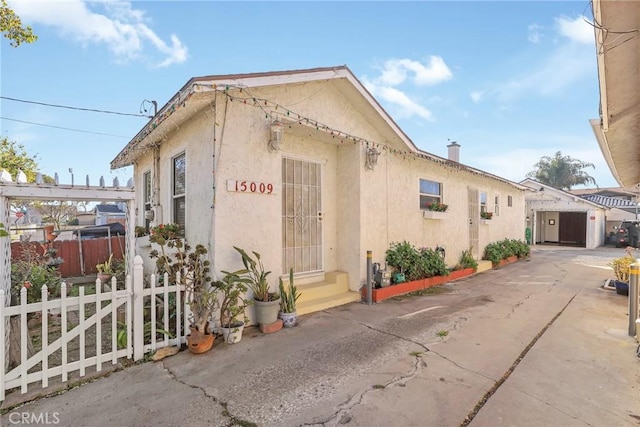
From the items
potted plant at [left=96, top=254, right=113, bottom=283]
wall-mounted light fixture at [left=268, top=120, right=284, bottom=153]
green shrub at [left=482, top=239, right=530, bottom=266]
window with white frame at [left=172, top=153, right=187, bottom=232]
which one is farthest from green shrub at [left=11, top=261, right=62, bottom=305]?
green shrub at [left=482, top=239, right=530, bottom=266]

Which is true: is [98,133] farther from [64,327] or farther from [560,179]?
[560,179]

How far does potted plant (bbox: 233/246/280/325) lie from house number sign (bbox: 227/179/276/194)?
892 millimetres

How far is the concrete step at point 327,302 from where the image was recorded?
525 cm

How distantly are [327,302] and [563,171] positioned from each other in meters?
32.4

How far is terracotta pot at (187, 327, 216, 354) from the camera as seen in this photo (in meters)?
3.68

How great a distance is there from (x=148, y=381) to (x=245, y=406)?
120 cm

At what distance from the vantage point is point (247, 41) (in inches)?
268

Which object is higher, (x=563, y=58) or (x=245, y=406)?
(x=563, y=58)

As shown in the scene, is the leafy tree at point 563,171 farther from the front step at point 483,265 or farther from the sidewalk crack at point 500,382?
the sidewalk crack at point 500,382

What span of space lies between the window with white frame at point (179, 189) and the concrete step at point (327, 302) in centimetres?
280

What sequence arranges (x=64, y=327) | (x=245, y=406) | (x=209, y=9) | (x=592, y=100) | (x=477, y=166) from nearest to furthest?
(x=245, y=406), (x=64, y=327), (x=592, y=100), (x=209, y=9), (x=477, y=166)

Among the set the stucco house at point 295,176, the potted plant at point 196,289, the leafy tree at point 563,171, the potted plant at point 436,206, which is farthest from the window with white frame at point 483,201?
the leafy tree at point 563,171

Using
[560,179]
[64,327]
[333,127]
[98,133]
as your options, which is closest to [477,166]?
[333,127]

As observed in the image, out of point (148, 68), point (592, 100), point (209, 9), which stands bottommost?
point (592, 100)
